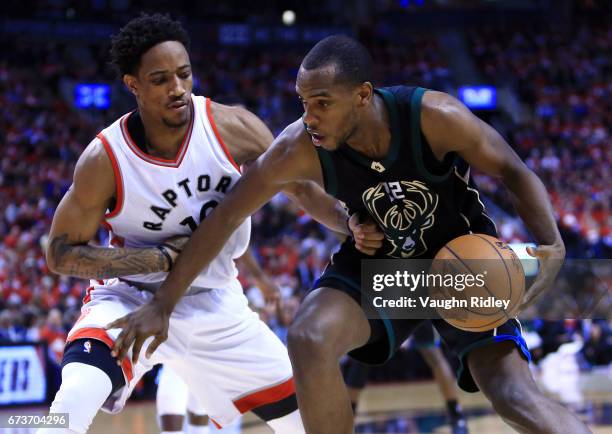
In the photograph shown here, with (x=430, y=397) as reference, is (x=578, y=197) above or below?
above

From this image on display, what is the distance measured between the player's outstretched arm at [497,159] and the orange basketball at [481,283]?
9cm

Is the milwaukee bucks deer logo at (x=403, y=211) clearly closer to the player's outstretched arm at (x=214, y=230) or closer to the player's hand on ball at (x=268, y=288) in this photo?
the player's outstretched arm at (x=214, y=230)

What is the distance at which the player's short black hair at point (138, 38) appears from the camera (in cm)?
371

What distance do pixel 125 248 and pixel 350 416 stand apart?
1212 mm

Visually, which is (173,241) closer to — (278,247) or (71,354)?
(71,354)

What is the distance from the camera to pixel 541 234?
122 inches

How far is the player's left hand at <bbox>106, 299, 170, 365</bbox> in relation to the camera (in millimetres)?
3432

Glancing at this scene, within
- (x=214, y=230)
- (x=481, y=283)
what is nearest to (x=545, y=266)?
(x=481, y=283)

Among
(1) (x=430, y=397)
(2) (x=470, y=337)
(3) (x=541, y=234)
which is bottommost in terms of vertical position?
(1) (x=430, y=397)

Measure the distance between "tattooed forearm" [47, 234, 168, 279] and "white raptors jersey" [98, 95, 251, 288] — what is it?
17cm

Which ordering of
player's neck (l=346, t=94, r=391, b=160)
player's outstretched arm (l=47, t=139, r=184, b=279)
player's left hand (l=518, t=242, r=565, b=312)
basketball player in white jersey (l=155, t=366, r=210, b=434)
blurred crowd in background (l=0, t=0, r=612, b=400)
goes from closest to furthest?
player's left hand (l=518, t=242, r=565, b=312)
player's neck (l=346, t=94, r=391, b=160)
player's outstretched arm (l=47, t=139, r=184, b=279)
basketball player in white jersey (l=155, t=366, r=210, b=434)
blurred crowd in background (l=0, t=0, r=612, b=400)

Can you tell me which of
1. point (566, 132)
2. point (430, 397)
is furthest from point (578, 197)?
point (430, 397)

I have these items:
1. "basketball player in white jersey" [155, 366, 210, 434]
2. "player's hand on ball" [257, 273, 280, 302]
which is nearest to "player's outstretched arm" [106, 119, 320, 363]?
"player's hand on ball" [257, 273, 280, 302]

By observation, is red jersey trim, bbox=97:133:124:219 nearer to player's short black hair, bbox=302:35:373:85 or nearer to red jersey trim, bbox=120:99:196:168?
red jersey trim, bbox=120:99:196:168
